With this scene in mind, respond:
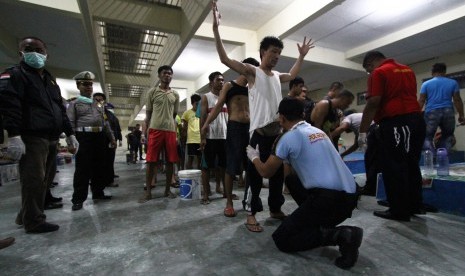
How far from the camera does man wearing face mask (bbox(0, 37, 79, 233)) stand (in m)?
1.81

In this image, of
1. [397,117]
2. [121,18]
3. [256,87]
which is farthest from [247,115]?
[121,18]

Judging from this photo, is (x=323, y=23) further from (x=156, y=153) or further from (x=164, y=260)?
(x=164, y=260)

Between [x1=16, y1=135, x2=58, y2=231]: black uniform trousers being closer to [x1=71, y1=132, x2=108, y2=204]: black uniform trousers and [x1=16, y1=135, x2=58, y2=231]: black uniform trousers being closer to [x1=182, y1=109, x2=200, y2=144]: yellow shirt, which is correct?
[x1=71, y1=132, x2=108, y2=204]: black uniform trousers

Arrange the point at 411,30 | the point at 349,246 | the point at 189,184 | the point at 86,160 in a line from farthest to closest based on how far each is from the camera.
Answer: the point at 411,30
the point at 189,184
the point at 86,160
the point at 349,246

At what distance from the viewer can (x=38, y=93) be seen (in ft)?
6.57

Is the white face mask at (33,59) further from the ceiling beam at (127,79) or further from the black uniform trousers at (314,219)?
the ceiling beam at (127,79)

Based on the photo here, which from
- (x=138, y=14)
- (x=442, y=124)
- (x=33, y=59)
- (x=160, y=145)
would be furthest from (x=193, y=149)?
(x=442, y=124)

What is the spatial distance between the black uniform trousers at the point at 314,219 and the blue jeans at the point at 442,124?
3338 millimetres

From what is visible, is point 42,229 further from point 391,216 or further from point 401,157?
point 401,157

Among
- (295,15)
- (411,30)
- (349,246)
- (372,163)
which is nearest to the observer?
(349,246)

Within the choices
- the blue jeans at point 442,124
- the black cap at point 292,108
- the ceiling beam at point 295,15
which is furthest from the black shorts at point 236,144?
the blue jeans at point 442,124

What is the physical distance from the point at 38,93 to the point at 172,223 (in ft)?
4.88

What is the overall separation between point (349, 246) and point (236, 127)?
1280mm

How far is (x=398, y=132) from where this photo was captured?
215cm
